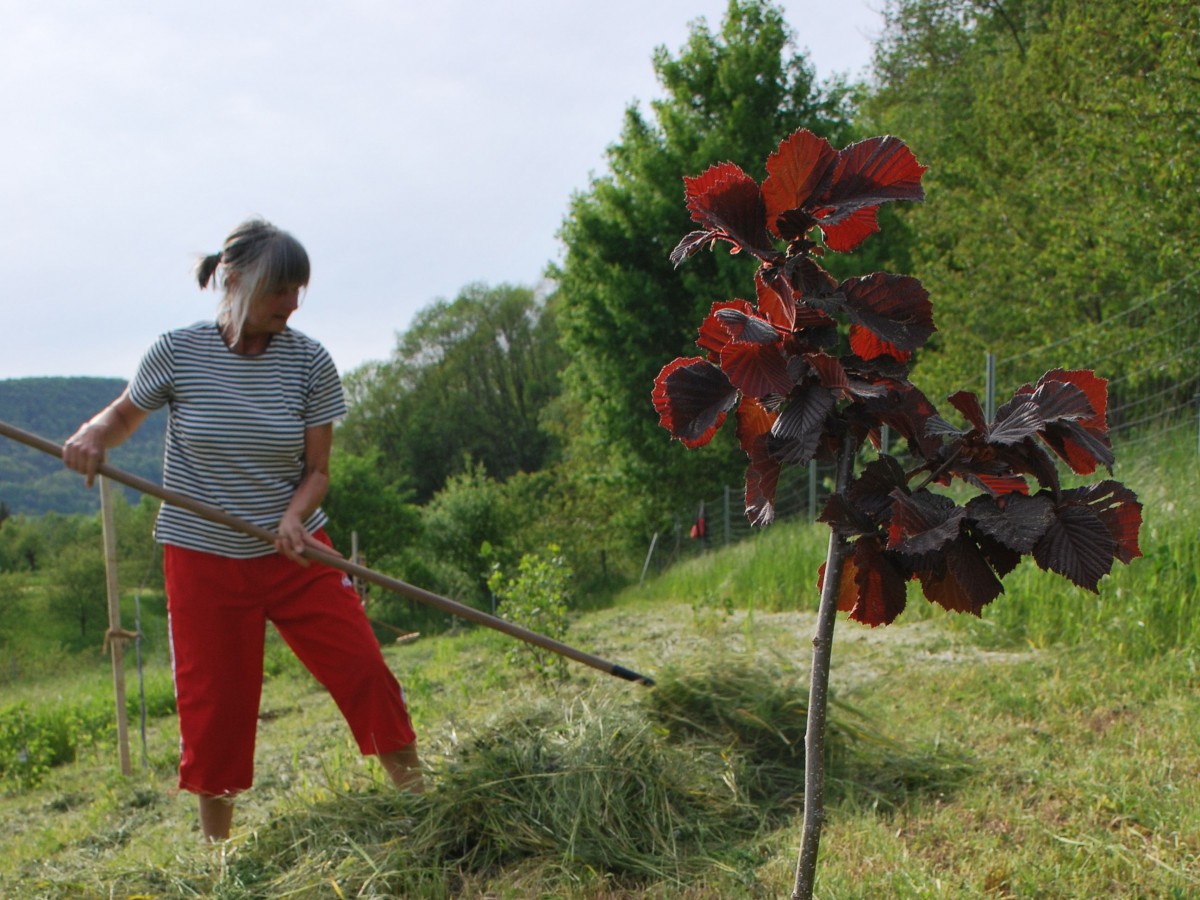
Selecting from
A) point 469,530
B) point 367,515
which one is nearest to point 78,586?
point 367,515

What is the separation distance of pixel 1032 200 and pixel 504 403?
34659mm

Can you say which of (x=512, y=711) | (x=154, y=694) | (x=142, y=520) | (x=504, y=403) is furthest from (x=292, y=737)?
(x=504, y=403)

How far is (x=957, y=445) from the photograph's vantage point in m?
1.52

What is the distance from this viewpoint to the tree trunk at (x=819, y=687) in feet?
5.17

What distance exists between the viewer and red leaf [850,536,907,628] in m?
1.53

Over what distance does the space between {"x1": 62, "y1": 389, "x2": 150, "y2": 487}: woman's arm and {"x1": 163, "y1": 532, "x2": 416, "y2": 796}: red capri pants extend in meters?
0.35

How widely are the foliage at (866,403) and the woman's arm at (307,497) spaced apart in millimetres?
1779

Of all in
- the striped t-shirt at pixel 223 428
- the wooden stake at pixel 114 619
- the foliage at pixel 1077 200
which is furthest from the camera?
the foliage at pixel 1077 200

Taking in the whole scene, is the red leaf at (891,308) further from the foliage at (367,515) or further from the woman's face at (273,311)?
the foliage at (367,515)

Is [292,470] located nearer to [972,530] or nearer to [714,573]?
[972,530]

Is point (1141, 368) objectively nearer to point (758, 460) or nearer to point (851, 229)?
point (851, 229)

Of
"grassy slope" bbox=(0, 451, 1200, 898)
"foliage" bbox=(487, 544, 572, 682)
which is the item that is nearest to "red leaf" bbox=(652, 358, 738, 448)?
"grassy slope" bbox=(0, 451, 1200, 898)

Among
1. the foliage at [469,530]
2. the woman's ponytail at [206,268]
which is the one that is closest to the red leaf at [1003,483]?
the woman's ponytail at [206,268]

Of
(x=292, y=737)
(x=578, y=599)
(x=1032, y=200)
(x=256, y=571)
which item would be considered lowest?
(x=578, y=599)
